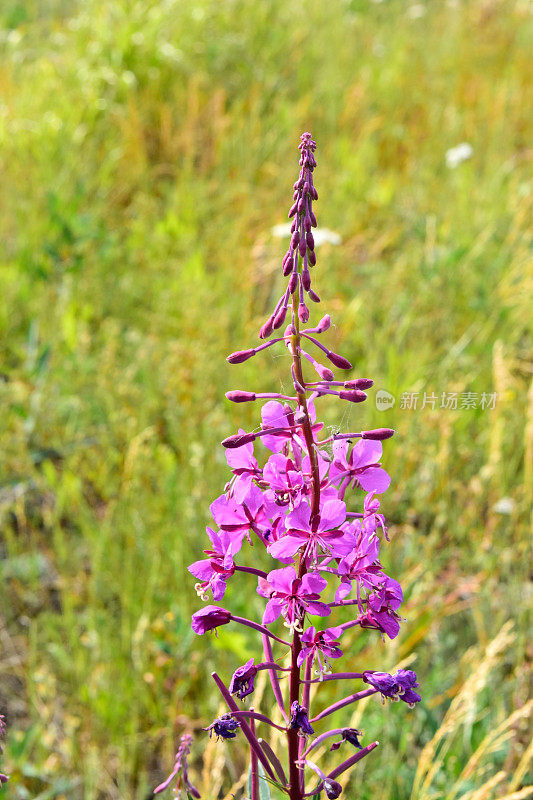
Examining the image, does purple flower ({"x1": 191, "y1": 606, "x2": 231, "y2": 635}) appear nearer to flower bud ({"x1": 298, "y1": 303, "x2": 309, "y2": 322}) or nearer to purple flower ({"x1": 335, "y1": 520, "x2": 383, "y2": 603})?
purple flower ({"x1": 335, "y1": 520, "x2": 383, "y2": 603})

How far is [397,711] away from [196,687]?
550 mm

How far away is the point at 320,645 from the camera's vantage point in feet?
3.44

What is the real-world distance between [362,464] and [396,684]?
301 millimetres

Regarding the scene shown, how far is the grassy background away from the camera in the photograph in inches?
79.4

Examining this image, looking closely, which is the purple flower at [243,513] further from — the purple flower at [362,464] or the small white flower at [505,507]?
the small white flower at [505,507]

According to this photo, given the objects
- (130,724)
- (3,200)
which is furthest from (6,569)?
(3,200)

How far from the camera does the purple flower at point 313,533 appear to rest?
3.11 ft

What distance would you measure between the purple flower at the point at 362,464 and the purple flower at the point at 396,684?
250 millimetres

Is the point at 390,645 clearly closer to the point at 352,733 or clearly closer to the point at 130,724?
the point at 130,724

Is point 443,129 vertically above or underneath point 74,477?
above

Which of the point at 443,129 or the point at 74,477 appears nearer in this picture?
the point at 74,477

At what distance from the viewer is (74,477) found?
2.60 m

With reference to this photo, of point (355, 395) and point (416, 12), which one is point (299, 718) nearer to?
point (355, 395)

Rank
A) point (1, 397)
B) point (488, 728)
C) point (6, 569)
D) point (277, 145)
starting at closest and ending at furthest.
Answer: point (488, 728) → point (6, 569) → point (1, 397) → point (277, 145)
